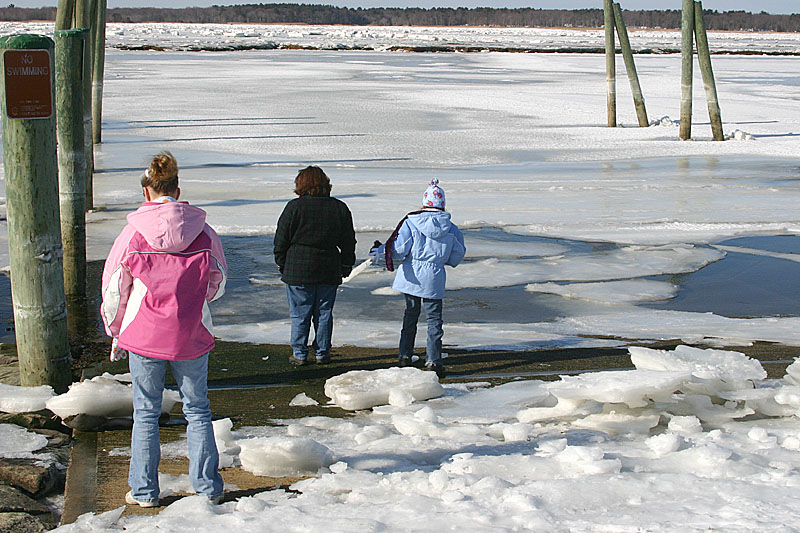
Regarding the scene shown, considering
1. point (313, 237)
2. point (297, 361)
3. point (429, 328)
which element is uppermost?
point (313, 237)

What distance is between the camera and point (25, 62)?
506 centimetres

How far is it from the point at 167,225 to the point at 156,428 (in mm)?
839

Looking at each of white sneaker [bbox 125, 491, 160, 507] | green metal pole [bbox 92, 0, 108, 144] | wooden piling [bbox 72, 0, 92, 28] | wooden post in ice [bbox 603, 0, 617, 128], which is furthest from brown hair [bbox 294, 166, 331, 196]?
wooden post in ice [bbox 603, 0, 617, 128]

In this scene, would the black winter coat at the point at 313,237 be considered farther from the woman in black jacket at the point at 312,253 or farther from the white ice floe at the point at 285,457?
the white ice floe at the point at 285,457

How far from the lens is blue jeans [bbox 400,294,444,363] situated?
19.7 feet

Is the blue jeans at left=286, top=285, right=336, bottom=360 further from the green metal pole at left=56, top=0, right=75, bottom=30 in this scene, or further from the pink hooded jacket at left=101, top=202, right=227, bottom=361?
the green metal pole at left=56, top=0, right=75, bottom=30

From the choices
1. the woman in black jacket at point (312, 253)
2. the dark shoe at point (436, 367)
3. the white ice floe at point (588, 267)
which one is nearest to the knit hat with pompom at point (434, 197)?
the woman in black jacket at point (312, 253)

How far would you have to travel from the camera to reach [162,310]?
3777 millimetres

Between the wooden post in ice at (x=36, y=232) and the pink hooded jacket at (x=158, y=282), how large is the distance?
1.77m

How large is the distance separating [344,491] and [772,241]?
26.4ft

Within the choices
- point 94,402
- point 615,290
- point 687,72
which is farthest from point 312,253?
point 687,72

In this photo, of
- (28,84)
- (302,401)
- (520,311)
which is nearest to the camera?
(28,84)

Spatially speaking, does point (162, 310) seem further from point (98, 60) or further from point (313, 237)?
point (98, 60)

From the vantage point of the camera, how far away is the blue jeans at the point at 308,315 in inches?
240
